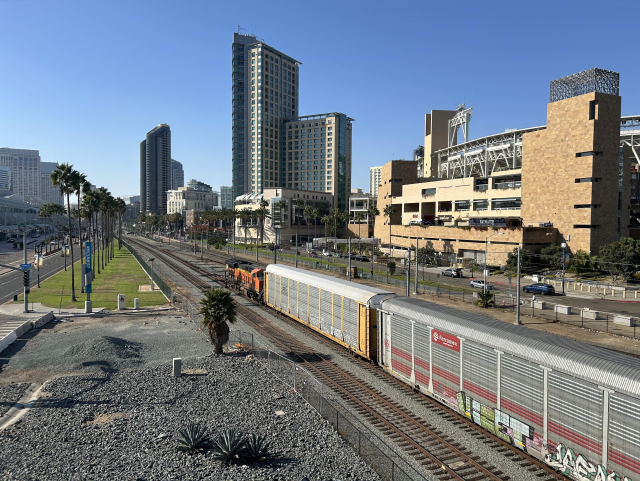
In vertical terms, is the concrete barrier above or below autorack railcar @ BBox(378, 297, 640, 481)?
below

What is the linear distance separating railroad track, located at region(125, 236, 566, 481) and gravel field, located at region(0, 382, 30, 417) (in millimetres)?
14421

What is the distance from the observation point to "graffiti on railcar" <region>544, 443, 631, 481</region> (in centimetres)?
1147

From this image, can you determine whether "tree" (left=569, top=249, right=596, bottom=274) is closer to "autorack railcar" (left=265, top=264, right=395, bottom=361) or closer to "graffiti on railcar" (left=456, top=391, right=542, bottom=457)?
"autorack railcar" (left=265, top=264, right=395, bottom=361)

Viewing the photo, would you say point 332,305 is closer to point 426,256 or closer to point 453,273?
point 453,273

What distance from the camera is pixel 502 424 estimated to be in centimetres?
1498

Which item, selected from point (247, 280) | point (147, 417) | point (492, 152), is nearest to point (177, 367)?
point (147, 417)

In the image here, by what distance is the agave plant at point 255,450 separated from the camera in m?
14.4

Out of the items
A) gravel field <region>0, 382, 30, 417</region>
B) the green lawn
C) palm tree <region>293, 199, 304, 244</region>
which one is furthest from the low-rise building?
gravel field <region>0, 382, 30, 417</region>

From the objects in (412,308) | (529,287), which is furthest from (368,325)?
(529,287)

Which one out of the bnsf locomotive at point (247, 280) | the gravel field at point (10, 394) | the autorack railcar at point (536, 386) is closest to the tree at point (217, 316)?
the gravel field at point (10, 394)

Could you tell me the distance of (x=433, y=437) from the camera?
1634cm

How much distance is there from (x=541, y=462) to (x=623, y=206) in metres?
88.3

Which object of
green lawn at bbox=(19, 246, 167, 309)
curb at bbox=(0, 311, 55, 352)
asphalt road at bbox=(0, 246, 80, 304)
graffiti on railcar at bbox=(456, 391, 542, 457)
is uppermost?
graffiti on railcar at bbox=(456, 391, 542, 457)

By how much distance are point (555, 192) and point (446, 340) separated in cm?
7706
